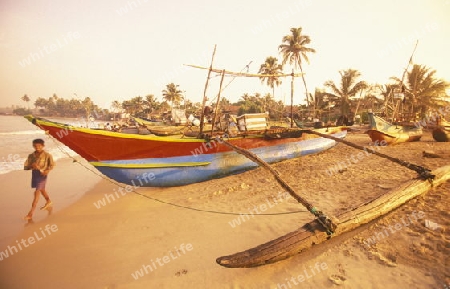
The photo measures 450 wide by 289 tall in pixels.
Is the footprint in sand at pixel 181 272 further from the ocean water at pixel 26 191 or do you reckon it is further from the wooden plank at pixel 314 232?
the ocean water at pixel 26 191

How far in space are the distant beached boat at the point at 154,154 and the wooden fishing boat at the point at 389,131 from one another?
7162 mm

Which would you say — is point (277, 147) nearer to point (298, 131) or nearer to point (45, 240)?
point (298, 131)

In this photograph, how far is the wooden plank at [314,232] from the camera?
3.02 metres

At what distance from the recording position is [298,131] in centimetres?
845

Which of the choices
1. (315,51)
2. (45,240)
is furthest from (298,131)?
(315,51)

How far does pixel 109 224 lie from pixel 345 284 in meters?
5.29

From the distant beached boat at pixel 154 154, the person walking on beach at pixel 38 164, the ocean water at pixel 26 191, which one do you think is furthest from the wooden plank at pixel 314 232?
the person walking on beach at pixel 38 164

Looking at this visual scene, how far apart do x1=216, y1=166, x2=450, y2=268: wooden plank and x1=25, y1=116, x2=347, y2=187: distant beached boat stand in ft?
13.5

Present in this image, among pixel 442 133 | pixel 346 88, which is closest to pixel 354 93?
pixel 346 88

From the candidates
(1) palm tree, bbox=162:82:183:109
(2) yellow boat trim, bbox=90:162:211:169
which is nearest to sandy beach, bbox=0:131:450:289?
(2) yellow boat trim, bbox=90:162:211:169

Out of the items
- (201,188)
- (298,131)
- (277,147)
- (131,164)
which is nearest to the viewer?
(131,164)

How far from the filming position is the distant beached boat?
19.6ft

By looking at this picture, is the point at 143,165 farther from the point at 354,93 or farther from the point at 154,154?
the point at 354,93

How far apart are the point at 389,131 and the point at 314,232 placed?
44.5ft
